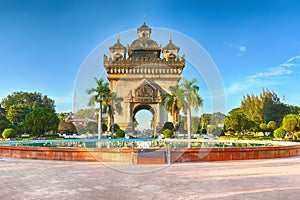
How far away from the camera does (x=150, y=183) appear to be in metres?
7.88

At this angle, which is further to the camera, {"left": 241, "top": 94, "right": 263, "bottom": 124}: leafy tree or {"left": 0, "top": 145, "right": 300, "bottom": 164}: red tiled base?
{"left": 241, "top": 94, "right": 263, "bottom": 124}: leafy tree

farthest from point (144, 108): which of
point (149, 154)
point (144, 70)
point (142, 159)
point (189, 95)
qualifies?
point (142, 159)

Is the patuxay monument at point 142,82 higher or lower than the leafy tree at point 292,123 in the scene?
higher

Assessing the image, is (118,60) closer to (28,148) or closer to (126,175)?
(28,148)

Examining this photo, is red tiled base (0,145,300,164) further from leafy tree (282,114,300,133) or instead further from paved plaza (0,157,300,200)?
leafy tree (282,114,300,133)

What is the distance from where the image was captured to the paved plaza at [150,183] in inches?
257

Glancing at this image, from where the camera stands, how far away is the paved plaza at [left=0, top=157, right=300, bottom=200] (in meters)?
6.52

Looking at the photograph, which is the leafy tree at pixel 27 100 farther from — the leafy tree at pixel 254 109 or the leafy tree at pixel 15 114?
the leafy tree at pixel 254 109

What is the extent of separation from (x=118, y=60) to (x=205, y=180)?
43.6 meters

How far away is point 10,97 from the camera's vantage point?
284ft

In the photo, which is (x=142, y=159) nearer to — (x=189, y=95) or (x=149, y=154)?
(x=149, y=154)

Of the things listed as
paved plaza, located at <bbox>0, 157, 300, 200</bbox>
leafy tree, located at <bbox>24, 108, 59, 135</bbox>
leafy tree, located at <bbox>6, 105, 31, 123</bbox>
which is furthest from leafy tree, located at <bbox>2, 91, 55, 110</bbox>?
paved plaza, located at <bbox>0, 157, 300, 200</bbox>

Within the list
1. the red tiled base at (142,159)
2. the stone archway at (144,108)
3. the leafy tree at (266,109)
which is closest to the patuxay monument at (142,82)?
the stone archway at (144,108)

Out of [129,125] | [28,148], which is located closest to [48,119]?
[129,125]
